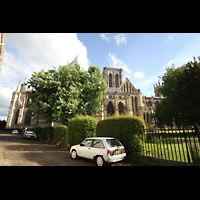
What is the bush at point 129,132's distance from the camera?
230 inches

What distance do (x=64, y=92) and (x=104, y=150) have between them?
10.4 m

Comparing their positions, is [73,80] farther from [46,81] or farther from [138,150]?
[138,150]

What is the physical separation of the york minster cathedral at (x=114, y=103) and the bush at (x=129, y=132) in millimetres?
24752

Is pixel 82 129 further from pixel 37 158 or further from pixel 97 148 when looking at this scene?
pixel 97 148

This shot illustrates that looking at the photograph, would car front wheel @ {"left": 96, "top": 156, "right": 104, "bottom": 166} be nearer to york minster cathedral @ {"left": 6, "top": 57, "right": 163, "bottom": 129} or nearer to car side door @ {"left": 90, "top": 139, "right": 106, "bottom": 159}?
car side door @ {"left": 90, "top": 139, "right": 106, "bottom": 159}

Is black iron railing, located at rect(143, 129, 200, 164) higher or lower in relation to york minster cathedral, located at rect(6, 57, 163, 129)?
lower

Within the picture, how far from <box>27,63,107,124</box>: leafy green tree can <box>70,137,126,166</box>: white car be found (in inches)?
290

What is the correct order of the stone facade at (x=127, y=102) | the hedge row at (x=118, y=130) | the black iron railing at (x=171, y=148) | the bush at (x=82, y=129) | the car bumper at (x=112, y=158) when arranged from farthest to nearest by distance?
the stone facade at (x=127, y=102), the bush at (x=82, y=129), the hedge row at (x=118, y=130), the car bumper at (x=112, y=158), the black iron railing at (x=171, y=148)

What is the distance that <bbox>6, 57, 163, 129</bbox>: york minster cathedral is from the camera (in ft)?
128

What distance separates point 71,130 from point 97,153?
5.65 metres

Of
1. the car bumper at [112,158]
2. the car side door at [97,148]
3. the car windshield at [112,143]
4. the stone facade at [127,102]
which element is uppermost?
the stone facade at [127,102]

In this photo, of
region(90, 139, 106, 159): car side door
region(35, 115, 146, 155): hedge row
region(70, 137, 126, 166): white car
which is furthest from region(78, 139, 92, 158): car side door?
region(35, 115, 146, 155): hedge row

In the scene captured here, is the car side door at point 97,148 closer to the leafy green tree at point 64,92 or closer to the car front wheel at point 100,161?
the car front wheel at point 100,161

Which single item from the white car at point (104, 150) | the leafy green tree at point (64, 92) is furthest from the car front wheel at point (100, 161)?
the leafy green tree at point (64, 92)
